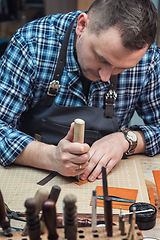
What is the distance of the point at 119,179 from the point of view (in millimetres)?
1150

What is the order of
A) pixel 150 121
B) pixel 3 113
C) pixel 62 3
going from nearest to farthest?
1. pixel 3 113
2. pixel 150 121
3. pixel 62 3

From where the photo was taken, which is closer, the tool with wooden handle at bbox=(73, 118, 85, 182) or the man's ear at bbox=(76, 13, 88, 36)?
the tool with wooden handle at bbox=(73, 118, 85, 182)

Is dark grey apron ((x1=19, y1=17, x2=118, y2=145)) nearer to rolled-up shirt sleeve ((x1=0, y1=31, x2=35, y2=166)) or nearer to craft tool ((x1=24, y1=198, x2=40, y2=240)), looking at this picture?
rolled-up shirt sleeve ((x1=0, y1=31, x2=35, y2=166))

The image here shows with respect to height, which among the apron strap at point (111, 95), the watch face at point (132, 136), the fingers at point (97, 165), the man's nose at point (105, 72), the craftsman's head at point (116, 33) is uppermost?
the craftsman's head at point (116, 33)

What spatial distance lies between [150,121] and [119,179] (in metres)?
0.52

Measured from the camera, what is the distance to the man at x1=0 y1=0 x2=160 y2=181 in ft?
3.41

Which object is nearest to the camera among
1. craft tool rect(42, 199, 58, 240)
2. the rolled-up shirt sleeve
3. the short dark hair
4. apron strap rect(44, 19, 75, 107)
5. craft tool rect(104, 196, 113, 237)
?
craft tool rect(42, 199, 58, 240)

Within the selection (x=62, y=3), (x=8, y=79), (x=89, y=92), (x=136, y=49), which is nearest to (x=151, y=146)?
(x=89, y=92)

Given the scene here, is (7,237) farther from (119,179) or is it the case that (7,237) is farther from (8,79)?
(8,79)

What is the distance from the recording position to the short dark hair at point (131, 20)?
100 centimetres

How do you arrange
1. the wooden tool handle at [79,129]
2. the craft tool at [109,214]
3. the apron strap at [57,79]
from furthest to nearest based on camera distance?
the apron strap at [57,79] < the wooden tool handle at [79,129] < the craft tool at [109,214]

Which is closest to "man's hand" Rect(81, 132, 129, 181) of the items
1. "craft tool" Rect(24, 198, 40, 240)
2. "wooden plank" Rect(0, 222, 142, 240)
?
"wooden plank" Rect(0, 222, 142, 240)

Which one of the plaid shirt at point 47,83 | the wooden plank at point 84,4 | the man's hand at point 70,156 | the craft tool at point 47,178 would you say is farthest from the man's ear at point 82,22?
the wooden plank at point 84,4

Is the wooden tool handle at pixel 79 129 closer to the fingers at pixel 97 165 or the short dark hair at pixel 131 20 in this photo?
the fingers at pixel 97 165
